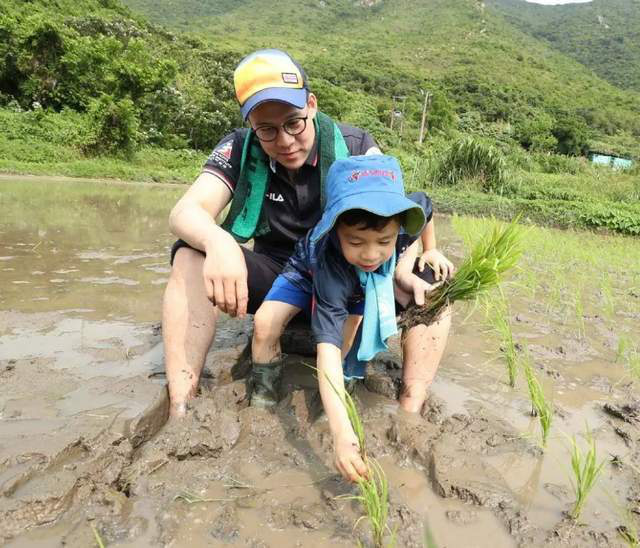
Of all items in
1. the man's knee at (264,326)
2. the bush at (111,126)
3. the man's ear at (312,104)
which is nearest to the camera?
the man's knee at (264,326)

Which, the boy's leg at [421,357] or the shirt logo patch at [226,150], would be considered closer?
the boy's leg at [421,357]

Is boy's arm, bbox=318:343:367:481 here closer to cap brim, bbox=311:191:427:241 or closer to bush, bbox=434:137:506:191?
cap brim, bbox=311:191:427:241

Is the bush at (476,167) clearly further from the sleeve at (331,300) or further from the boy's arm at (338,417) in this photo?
the boy's arm at (338,417)

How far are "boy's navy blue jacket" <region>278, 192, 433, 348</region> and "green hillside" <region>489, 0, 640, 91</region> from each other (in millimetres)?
81477

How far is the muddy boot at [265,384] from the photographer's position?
1833mm

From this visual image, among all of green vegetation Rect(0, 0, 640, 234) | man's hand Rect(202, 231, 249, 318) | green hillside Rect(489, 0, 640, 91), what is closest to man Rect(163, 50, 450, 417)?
man's hand Rect(202, 231, 249, 318)

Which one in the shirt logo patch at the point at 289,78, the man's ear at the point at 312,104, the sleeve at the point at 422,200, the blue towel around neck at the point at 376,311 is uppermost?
the shirt logo patch at the point at 289,78

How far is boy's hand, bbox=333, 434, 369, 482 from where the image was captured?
1.32 metres

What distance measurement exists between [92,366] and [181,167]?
46.4 ft

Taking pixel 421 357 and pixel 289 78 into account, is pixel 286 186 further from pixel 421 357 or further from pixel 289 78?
pixel 421 357

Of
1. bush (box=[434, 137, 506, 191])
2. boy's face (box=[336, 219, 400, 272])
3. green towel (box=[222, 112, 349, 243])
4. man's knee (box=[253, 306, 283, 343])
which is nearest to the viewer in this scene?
boy's face (box=[336, 219, 400, 272])

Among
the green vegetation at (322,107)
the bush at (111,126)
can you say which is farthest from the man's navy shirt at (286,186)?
the bush at (111,126)

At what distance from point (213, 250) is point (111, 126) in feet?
44.9

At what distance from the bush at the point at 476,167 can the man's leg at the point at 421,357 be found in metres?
11.6
